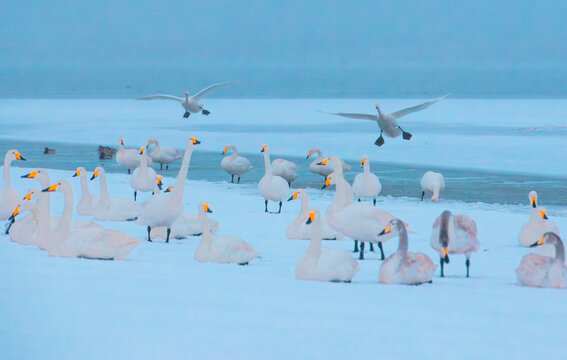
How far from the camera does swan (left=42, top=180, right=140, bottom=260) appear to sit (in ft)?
24.0

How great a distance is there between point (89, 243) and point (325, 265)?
198 centimetres

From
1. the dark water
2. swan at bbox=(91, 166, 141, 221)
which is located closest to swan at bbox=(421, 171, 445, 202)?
the dark water

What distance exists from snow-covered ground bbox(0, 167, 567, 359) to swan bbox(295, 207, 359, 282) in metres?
0.11

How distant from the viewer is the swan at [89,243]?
7324 mm

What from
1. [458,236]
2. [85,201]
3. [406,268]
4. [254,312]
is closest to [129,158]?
[85,201]

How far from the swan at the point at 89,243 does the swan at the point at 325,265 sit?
150 centimetres

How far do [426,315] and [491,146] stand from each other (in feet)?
59.2

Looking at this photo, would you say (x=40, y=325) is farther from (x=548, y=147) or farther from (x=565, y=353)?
(x=548, y=147)

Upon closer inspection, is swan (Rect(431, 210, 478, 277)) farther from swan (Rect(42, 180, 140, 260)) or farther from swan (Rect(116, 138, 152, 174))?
swan (Rect(116, 138, 152, 174))

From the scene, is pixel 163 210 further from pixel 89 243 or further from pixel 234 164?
pixel 234 164

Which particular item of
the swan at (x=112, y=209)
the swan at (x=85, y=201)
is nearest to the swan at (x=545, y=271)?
the swan at (x=112, y=209)

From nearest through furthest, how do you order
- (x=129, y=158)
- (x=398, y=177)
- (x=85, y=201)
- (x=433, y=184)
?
(x=85, y=201) → (x=433, y=184) → (x=398, y=177) → (x=129, y=158)

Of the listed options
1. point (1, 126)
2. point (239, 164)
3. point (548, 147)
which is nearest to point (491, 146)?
point (548, 147)

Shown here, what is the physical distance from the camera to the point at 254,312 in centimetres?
548
